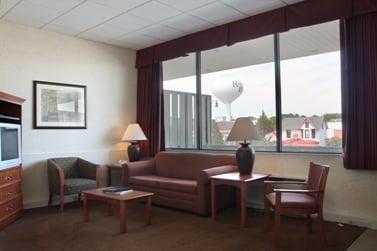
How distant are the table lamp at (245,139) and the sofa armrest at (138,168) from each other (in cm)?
176

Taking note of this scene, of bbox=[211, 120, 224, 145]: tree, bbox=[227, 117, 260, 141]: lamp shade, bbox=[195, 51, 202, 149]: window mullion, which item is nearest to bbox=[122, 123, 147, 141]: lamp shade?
bbox=[195, 51, 202, 149]: window mullion

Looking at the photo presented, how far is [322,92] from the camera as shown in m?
4.31

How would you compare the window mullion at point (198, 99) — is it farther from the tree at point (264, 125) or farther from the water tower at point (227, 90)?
the tree at point (264, 125)

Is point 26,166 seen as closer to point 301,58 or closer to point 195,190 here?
point 195,190

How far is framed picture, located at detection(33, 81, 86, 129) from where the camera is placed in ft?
16.1

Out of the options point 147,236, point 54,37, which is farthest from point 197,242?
point 54,37

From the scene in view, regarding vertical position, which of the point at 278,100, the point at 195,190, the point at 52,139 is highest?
the point at 278,100

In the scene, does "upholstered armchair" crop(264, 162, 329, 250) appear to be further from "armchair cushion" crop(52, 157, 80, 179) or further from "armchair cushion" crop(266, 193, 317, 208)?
"armchair cushion" crop(52, 157, 80, 179)

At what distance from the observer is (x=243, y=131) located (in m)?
4.13

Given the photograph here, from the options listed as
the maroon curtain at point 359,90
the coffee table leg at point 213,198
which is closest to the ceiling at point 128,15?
the maroon curtain at point 359,90

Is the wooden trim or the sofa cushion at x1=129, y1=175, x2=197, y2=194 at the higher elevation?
the wooden trim

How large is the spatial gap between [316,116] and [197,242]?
240 cm

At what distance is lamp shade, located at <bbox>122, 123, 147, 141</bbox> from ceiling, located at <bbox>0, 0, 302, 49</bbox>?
1.57 metres

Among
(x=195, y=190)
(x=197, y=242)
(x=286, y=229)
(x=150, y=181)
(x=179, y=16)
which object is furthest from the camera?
(x=150, y=181)
